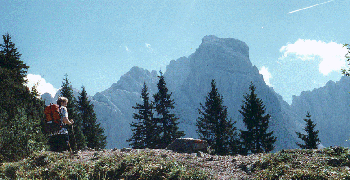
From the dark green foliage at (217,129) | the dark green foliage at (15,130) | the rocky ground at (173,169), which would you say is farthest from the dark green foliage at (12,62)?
the dark green foliage at (217,129)

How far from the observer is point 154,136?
29500 millimetres

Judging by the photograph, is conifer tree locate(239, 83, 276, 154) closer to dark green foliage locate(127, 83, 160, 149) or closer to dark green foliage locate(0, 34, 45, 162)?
dark green foliage locate(127, 83, 160, 149)

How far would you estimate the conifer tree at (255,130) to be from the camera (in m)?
27.5

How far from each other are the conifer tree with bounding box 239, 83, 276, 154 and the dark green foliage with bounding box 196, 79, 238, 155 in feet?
5.22

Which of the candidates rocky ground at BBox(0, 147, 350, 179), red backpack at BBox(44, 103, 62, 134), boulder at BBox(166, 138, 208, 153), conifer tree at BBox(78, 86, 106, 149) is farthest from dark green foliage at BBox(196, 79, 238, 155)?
red backpack at BBox(44, 103, 62, 134)

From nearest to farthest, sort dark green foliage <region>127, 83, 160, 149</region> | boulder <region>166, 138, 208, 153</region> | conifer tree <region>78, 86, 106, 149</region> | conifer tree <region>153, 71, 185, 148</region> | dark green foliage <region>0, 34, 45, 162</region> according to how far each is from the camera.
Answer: dark green foliage <region>0, 34, 45, 162</region>, boulder <region>166, 138, 208, 153</region>, dark green foliage <region>127, 83, 160, 149</region>, conifer tree <region>153, 71, 185, 148</region>, conifer tree <region>78, 86, 106, 149</region>

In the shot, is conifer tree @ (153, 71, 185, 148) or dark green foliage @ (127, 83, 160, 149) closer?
dark green foliage @ (127, 83, 160, 149)

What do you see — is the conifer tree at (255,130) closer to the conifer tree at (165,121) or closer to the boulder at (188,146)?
the conifer tree at (165,121)

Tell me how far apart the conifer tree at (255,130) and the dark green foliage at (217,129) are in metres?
1.59

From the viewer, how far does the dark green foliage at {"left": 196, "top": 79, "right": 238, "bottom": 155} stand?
28094 millimetres

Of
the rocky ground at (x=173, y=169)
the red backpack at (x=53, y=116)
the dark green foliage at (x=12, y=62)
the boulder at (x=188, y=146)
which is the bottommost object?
the rocky ground at (x=173, y=169)

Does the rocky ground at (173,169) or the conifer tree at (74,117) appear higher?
the conifer tree at (74,117)

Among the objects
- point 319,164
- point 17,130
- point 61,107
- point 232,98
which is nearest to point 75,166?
point 61,107

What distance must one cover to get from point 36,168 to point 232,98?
650ft
